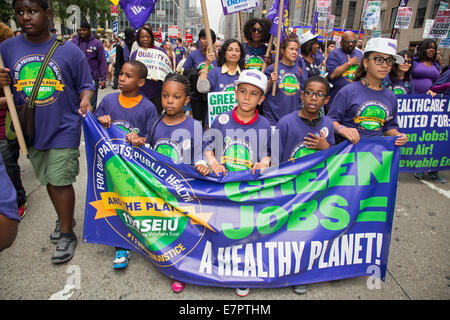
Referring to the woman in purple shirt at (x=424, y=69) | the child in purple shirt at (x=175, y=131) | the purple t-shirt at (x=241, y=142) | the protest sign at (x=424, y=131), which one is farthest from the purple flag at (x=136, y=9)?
the woman in purple shirt at (x=424, y=69)

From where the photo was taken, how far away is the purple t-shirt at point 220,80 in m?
3.90

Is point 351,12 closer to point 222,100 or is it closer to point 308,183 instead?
point 222,100

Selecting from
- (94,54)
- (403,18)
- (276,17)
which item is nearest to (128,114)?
(276,17)

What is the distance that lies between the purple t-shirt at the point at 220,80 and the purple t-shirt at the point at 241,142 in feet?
4.21

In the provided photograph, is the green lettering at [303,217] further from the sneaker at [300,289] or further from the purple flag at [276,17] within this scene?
the purple flag at [276,17]

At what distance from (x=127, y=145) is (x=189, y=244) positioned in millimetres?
952

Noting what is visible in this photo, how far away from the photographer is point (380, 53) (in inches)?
110

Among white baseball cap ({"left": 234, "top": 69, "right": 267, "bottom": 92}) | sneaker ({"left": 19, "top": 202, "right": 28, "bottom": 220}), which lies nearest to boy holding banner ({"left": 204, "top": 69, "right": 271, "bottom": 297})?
white baseball cap ({"left": 234, "top": 69, "right": 267, "bottom": 92})

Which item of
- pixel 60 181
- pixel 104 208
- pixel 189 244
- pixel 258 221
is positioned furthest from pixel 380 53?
pixel 60 181

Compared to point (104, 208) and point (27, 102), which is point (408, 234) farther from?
point (27, 102)

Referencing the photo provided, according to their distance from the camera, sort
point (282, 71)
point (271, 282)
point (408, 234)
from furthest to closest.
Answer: point (282, 71)
point (408, 234)
point (271, 282)

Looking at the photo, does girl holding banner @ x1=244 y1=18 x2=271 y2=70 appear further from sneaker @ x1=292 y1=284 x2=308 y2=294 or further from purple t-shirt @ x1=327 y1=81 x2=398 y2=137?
sneaker @ x1=292 y1=284 x2=308 y2=294

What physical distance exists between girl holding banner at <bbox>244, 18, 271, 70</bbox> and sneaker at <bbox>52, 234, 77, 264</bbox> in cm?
313

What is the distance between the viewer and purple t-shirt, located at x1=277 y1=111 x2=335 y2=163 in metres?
2.63
